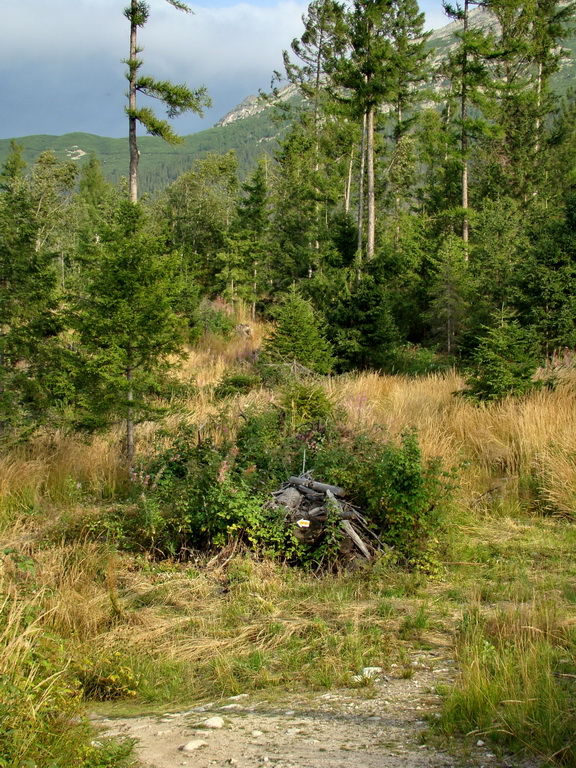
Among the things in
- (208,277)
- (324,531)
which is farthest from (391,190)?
(324,531)

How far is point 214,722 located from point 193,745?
258 mm

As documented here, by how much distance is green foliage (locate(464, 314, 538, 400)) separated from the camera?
868cm

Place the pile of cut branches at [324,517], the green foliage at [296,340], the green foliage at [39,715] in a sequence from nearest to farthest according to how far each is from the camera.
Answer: the green foliage at [39,715] < the pile of cut branches at [324,517] < the green foliage at [296,340]

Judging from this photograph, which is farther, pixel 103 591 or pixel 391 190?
pixel 391 190

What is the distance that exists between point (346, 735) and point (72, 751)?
1.20m

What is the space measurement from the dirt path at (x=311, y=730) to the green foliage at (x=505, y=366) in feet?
18.6

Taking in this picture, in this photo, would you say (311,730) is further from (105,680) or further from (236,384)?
(236,384)

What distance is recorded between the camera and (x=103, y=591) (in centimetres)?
485

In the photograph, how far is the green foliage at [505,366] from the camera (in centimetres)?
868

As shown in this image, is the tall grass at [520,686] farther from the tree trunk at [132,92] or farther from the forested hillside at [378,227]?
the tree trunk at [132,92]

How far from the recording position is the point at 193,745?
9.28 ft

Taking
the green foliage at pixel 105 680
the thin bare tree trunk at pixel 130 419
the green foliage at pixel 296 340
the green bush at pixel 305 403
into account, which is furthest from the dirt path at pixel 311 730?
the green foliage at pixel 296 340

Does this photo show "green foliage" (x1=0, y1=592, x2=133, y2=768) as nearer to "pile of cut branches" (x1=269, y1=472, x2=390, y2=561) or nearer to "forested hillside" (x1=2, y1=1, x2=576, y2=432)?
"pile of cut branches" (x1=269, y1=472, x2=390, y2=561)

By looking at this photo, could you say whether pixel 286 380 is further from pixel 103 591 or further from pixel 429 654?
pixel 429 654
